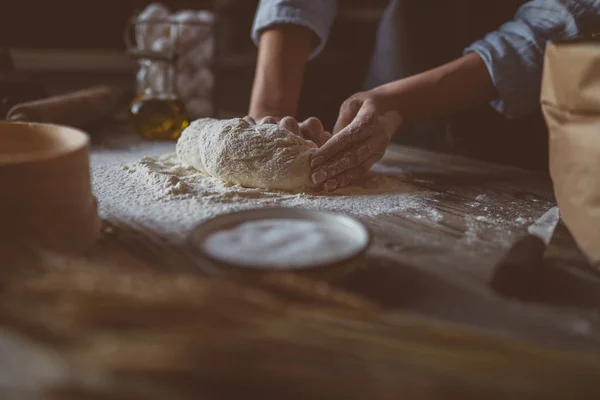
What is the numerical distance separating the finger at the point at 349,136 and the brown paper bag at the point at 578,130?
0.42 metres

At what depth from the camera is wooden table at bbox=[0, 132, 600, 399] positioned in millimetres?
458

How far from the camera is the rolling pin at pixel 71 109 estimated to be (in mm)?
1363

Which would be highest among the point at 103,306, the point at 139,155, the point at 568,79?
the point at 568,79

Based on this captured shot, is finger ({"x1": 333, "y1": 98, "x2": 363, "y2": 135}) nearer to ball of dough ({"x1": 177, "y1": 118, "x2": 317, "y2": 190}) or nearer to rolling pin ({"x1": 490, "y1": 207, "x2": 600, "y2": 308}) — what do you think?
ball of dough ({"x1": 177, "y1": 118, "x2": 317, "y2": 190})

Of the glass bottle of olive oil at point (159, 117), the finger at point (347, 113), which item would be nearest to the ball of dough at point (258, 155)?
the finger at point (347, 113)

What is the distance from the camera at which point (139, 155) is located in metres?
1.40

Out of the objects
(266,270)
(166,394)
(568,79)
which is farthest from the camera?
(568,79)

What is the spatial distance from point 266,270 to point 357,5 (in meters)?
2.16

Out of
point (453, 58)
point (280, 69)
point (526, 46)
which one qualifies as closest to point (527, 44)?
point (526, 46)

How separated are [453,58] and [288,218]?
43.9 inches

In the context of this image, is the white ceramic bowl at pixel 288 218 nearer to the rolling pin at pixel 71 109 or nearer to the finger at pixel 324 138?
the finger at pixel 324 138

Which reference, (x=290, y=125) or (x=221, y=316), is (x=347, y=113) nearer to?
(x=290, y=125)

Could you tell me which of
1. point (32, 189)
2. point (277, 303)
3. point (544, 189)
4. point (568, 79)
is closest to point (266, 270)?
point (277, 303)

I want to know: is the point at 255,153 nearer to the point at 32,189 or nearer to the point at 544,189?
the point at 32,189
